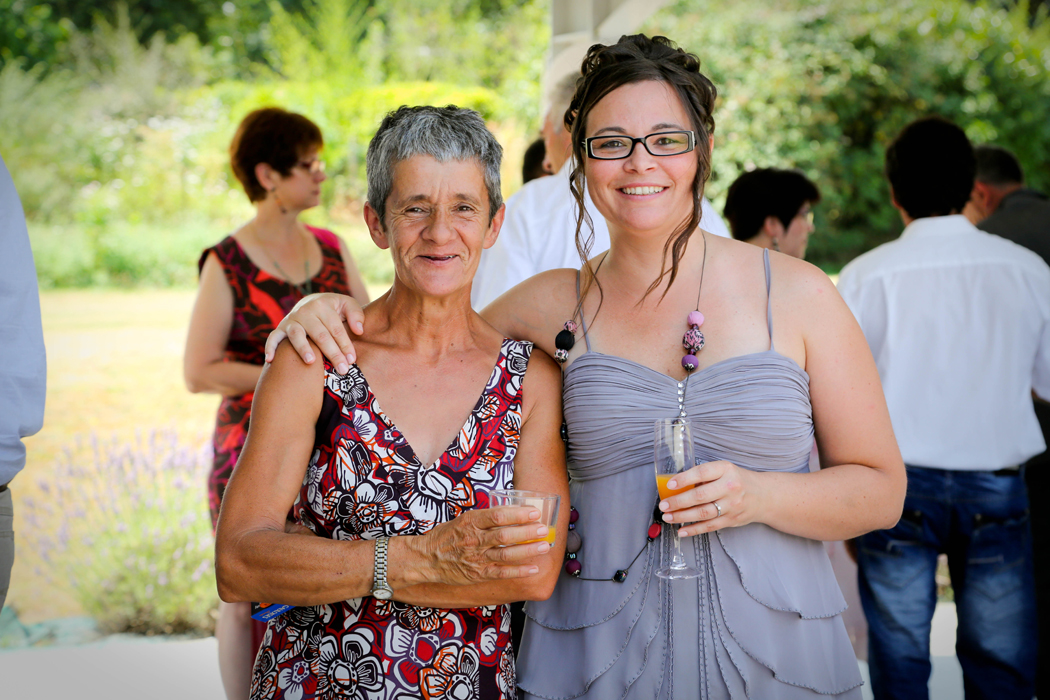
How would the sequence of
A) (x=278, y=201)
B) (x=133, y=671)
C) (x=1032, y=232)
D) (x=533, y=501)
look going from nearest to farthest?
(x=533, y=501)
(x=278, y=201)
(x=1032, y=232)
(x=133, y=671)

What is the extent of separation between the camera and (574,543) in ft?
6.36

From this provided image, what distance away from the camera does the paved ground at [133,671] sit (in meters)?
4.17

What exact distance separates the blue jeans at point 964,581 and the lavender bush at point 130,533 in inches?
160

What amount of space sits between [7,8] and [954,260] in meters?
8.50

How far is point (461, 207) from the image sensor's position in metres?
1.86

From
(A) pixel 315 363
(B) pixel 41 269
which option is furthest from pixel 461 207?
(B) pixel 41 269

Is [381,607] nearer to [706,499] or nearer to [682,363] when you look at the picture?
[706,499]

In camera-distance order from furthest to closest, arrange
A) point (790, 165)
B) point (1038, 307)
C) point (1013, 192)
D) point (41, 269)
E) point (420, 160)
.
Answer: point (790, 165), point (41, 269), point (1013, 192), point (1038, 307), point (420, 160)

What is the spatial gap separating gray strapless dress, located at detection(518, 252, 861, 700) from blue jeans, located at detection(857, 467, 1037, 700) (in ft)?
4.62

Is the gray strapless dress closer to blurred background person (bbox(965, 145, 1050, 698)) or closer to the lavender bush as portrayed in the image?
blurred background person (bbox(965, 145, 1050, 698))

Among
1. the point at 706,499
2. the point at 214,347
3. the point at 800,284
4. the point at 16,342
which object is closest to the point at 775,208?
the point at 800,284

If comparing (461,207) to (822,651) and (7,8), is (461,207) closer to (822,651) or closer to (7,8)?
(822,651)

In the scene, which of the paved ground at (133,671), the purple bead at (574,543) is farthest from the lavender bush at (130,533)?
the purple bead at (574,543)

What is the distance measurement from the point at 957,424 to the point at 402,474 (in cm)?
219
